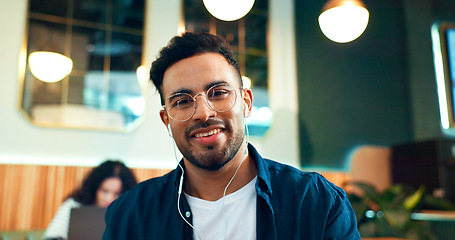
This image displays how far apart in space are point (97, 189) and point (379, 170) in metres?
3.13

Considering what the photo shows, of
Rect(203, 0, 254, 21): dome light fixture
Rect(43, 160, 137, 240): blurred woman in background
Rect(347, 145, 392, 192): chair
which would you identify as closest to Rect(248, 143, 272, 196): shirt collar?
Rect(203, 0, 254, 21): dome light fixture

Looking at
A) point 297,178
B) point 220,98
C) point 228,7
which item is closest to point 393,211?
point 228,7

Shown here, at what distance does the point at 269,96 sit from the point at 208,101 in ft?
9.55

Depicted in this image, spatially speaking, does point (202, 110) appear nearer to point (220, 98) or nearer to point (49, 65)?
point (220, 98)

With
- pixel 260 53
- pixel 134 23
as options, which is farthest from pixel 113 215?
pixel 260 53

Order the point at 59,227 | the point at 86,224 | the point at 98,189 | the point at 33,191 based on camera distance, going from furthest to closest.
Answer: the point at 33,191 < the point at 98,189 < the point at 59,227 < the point at 86,224

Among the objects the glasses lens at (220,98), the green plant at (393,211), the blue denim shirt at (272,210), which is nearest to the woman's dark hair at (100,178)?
the blue denim shirt at (272,210)

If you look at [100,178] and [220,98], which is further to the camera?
[100,178]

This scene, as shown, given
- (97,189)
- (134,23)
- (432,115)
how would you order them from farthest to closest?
(432,115) → (134,23) → (97,189)

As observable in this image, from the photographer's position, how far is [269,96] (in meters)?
4.13

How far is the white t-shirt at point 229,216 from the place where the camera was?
122 centimetres

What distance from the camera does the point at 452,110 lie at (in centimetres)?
452

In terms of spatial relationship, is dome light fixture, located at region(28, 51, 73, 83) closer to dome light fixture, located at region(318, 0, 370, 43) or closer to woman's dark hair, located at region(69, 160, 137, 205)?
woman's dark hair, located at region(69, 160, 137, 205)

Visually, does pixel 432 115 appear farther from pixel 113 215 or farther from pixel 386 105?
pixel 113 215
